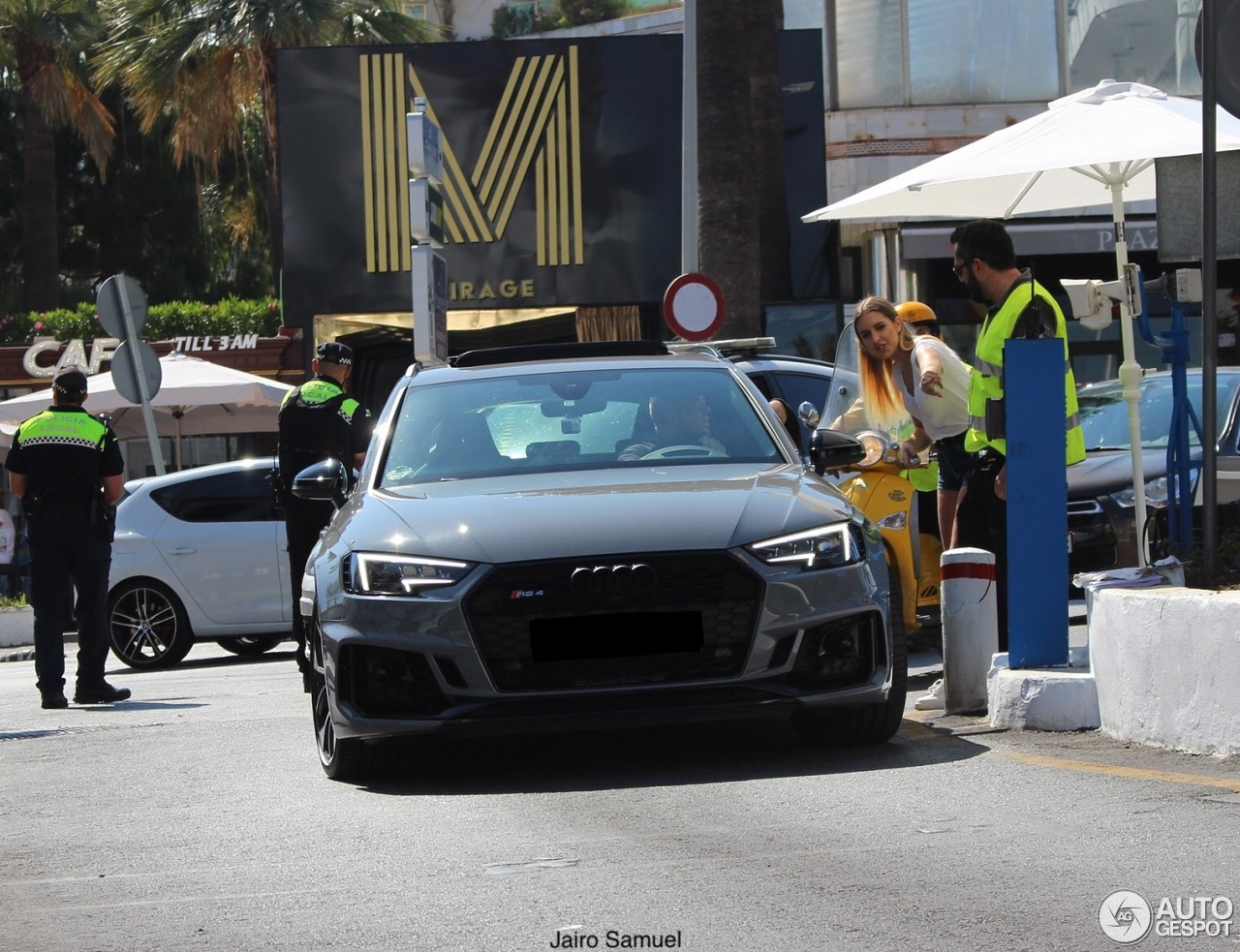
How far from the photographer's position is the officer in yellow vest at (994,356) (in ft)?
29.2

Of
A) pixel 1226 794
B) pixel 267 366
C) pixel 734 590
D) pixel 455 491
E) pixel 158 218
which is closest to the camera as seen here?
pixel 1226 794

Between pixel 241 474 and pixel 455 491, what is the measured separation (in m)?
8.43

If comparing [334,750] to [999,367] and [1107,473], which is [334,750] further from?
[1107,473]

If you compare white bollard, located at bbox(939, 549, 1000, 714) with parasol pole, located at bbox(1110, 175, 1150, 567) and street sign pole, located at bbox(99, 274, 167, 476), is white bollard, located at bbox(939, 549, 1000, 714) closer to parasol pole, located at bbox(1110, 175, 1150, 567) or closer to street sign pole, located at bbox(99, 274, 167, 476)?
parasol pole, located at bbox(1110, 175, 1150, 567)

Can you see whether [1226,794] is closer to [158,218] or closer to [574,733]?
[574,733]

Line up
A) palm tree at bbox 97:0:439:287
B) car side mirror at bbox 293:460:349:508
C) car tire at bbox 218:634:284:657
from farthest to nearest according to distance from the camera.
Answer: palm tree at bbox 97:0:439:287 → car tire at bbox 218:634:284:657 → car side mirror at bbox 293:460:349:508

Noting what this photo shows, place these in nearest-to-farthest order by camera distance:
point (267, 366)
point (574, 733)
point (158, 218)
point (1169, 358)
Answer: point (574, 733) < point (1169, 358) < point (267, 366) < point (158, 218)

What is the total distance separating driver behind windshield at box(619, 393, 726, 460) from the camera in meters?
7.91

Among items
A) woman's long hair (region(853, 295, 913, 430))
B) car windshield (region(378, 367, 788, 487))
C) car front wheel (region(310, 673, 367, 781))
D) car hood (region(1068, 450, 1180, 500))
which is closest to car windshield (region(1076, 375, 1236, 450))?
car hood (region(1068, 450, 1180, 500))

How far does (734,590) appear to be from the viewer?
6668mm

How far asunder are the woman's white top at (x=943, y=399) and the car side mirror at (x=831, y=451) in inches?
57.6

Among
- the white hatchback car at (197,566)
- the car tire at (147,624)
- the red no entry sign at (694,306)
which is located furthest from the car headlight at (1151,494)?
the car tire at (147,624)

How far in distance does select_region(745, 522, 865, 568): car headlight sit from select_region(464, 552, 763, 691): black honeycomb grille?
4.3 inches

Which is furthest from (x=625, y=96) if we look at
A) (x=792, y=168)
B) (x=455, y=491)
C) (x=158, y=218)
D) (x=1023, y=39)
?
(x=158, y=218)
